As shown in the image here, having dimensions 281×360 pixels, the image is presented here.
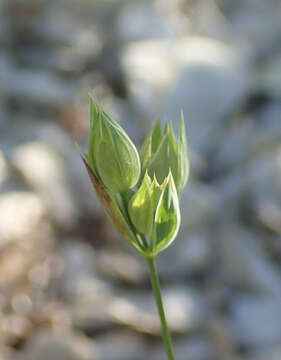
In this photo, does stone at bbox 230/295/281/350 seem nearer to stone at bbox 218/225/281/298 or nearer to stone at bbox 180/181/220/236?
stone at bbox 218/225/281/298

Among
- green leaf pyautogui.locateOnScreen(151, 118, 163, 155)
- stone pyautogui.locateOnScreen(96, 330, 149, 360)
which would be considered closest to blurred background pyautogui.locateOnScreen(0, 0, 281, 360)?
stone pyautogui.locateOnScreen(96, 330, 149, 360)

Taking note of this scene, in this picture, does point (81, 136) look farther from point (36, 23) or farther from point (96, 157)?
point (96, 157)

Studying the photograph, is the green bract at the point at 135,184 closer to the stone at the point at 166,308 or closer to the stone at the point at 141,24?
the stone at the point at 166,308

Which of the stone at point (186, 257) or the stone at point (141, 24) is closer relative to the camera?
the stone at point (186, 257)

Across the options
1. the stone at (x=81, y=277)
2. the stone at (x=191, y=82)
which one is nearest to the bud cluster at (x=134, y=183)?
the stone at (x=81, y=277)

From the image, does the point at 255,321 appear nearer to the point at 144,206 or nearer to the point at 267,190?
the point at 267,190

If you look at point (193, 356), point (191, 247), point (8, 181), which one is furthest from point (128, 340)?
point (8, 181)

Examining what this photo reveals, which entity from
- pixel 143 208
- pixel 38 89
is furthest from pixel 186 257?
pixel 143 208
